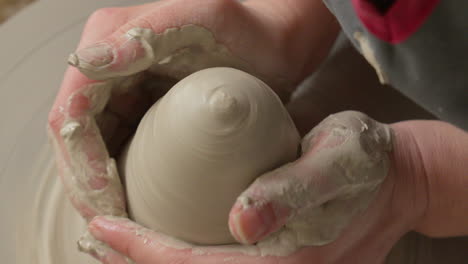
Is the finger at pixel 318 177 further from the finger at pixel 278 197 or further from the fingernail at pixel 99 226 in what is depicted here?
the fingernail at pixel 99 226

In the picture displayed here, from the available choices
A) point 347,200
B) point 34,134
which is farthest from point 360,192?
point 34,134

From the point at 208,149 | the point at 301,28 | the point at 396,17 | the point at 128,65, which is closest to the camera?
the point at 396,17

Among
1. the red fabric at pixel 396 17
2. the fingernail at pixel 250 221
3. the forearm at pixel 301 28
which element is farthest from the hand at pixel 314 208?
the forearm at pixel 301 28

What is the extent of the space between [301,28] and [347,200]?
480 mm

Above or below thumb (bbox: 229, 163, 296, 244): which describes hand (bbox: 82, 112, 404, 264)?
below

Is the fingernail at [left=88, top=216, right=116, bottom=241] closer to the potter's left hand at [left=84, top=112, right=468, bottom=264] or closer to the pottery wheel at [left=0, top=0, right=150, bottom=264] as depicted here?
the potter's left hand at [left=84, top=112, right=468, bottom=264]

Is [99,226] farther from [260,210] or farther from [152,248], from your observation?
[260,210]

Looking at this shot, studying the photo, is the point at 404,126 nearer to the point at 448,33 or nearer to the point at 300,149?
the point at 300,149

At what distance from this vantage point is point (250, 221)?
641 millimetres

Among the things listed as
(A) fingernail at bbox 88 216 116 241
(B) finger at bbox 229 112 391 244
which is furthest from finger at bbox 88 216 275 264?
(B) finger at bbox 229 112 391 244

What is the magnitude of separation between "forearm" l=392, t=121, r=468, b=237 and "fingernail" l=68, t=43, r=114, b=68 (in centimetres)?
53

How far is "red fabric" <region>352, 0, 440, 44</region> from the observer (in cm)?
57

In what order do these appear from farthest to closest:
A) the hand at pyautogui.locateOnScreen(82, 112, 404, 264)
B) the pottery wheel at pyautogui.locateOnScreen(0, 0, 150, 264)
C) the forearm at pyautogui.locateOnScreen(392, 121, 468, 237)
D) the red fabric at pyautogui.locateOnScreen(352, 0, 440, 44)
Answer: the pottery wheel at pyautogui.locateOnScreen(0, 0, 150, 264)
the forearm at pyautogui.locateOnScreen(392, 121, 468, 237)
the hand at pyautogui.locateOnScreen(82, 112, 404, 264)
the red fabric at pyautogui.locateOnScreen(352, 0, 440, 44)

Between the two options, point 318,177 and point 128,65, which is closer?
point 318,177
